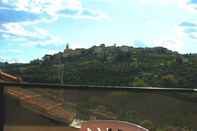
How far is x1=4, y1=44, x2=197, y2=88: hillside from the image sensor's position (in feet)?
40.6

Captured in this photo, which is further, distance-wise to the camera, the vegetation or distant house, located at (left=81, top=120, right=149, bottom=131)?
the vegetation

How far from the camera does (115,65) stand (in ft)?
44.2

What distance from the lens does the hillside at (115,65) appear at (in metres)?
12.4

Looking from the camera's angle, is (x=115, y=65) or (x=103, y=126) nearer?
(x=103, y=126)

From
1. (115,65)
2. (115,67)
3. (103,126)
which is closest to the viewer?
(103,126)

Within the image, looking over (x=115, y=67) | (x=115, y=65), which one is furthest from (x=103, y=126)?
(x=115, y=67)

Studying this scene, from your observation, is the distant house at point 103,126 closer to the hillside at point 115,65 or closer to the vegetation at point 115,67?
the vegetation at point 115,67

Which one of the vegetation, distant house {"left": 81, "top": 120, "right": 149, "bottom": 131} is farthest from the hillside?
distant house {"left": 81, "top": 120, "right": 149, "bottom": 131}

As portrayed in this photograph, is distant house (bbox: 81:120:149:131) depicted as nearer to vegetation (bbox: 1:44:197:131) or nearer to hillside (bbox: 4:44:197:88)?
vegetation (bbox: 1:44:197:131)

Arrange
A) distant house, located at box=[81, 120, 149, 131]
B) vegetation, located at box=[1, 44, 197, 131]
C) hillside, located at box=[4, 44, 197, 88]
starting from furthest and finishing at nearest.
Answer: hillside, located at box=[4, 44, 197, 88] < vegetation, located at box=[1, 44, 197, 131] < distant house, located at box=[81, 120, 149, 131]

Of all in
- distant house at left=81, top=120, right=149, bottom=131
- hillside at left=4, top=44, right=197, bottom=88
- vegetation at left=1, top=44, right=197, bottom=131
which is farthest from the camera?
hillside at left=4, top=44, right=197, bottom=88

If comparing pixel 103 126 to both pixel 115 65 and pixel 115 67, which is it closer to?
pixel 115 65

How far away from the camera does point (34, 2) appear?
16.4 m

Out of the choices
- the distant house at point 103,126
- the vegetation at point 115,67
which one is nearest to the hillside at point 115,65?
the vegetation at point 115,67
